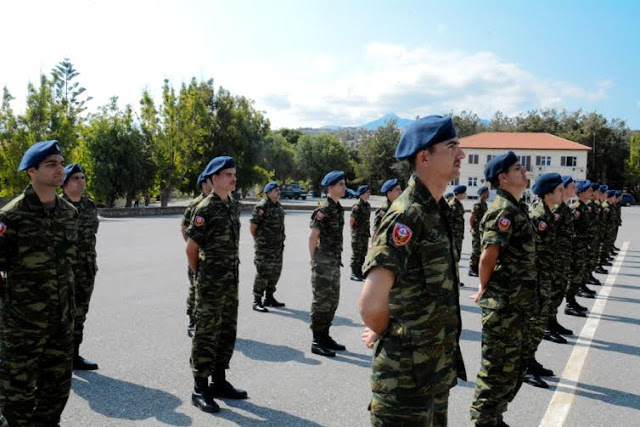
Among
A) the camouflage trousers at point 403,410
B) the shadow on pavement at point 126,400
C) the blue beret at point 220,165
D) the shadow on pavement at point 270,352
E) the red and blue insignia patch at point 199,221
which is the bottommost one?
the shadow on pavement at point 270,352

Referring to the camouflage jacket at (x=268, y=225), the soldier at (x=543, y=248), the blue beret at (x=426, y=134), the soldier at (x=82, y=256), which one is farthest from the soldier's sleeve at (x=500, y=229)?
the camouflage jacket at (x=268, y=225)

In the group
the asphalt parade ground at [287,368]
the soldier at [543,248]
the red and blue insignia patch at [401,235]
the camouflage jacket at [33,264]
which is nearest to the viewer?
the red and blue insignia patch at [401,235]

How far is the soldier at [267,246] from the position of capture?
8102 millimetres

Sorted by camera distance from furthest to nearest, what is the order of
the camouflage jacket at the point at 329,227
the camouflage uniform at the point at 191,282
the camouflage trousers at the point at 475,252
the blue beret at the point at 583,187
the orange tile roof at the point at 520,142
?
1. the orange tile roof at the point at 520,142
2. the camouflage trousers at the point at 475,252
3. the blue beret at the point at 583,187
4. the camouflage uniform at the point at 191,282
5. the camouflage jacket at the point at 329,227

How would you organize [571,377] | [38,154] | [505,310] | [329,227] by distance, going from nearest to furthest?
[38,154] → [505,310] → [571,377] → [329,227]

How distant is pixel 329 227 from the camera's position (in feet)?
20.9

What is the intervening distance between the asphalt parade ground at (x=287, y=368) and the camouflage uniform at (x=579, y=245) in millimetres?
553

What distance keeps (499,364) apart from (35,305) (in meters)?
3.26

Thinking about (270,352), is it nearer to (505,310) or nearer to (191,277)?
(191,277)

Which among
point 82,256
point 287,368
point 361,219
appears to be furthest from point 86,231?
point 361,219

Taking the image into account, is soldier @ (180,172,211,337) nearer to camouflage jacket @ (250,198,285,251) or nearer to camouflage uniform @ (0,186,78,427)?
camouflage jacket @ (250,198,285,251)

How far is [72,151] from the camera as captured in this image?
31000mm

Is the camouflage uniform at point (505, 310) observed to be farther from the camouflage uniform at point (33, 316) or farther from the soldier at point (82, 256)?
the soldier at point (82, 256)

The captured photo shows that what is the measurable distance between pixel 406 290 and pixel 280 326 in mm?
4819
